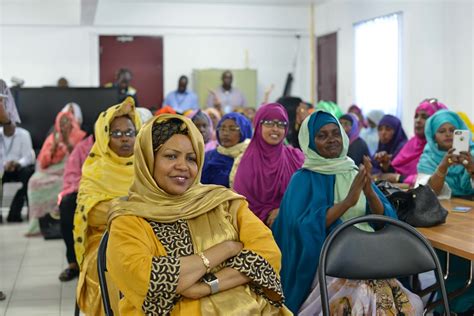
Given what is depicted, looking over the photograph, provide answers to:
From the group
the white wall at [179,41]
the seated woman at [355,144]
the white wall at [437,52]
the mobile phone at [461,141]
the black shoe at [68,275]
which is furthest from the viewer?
the white wall at [179,41]

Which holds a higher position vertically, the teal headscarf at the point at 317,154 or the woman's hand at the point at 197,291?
the teal headscarf at the point at 317,154

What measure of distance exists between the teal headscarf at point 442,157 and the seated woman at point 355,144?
62 cm

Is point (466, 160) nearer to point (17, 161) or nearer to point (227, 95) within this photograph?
point (17, 161)

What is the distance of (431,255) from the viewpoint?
8.44ft

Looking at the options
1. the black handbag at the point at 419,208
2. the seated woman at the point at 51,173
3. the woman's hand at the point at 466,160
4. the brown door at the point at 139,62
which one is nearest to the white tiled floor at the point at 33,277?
the seated woman at the point at 51,173

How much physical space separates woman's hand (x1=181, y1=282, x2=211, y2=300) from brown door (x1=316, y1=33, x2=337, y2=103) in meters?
11.0

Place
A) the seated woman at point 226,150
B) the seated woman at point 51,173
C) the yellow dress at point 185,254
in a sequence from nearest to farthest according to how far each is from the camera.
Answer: the yellow dress at point 185,254, the seated woman at point 226,150, the seated woman at point 51,173

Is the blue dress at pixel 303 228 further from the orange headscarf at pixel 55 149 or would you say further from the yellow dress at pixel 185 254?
the orange headscarf at pixel 55 149

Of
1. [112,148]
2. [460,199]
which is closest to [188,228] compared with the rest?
[112,148]

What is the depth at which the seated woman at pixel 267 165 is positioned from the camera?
435 centimetres

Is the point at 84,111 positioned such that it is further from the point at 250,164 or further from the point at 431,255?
the point at 431,255

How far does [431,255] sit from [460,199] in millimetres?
1764

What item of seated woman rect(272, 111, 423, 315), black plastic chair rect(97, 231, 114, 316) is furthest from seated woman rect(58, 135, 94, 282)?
black plastic chair rect(97, 231, 114, 316)

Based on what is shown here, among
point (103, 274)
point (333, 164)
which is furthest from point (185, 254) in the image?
point (333, 164)
